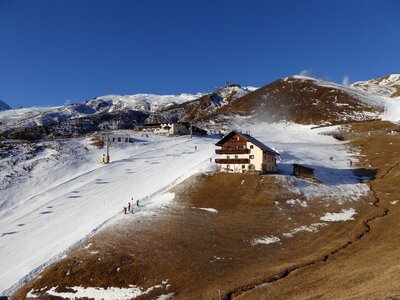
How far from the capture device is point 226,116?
184 m

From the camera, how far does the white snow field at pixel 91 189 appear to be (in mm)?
49344

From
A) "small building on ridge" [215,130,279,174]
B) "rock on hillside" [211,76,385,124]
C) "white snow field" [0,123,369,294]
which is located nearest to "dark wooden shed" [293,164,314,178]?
"white snow field" [0,123,369,294]

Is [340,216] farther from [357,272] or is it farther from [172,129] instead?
[172,129]

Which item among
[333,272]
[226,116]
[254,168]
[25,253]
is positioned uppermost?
[226,116]

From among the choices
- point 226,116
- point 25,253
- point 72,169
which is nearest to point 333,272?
point 25,253

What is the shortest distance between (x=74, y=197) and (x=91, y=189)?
3920mm

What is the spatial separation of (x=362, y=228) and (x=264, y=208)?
1295cm

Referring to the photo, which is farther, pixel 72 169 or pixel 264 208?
pixel 72 169

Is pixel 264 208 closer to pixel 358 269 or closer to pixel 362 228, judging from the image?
pixel 362 228

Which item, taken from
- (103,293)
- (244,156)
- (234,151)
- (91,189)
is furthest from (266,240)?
(91,189)

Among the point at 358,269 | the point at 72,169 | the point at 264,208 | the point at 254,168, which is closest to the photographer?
the point at 358,269

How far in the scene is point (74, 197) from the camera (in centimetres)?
6712

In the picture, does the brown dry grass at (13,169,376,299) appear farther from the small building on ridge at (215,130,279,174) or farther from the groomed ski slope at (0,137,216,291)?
the small building on ridge at (215,130,279,174)

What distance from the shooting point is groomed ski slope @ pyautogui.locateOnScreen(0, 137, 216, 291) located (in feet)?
158
